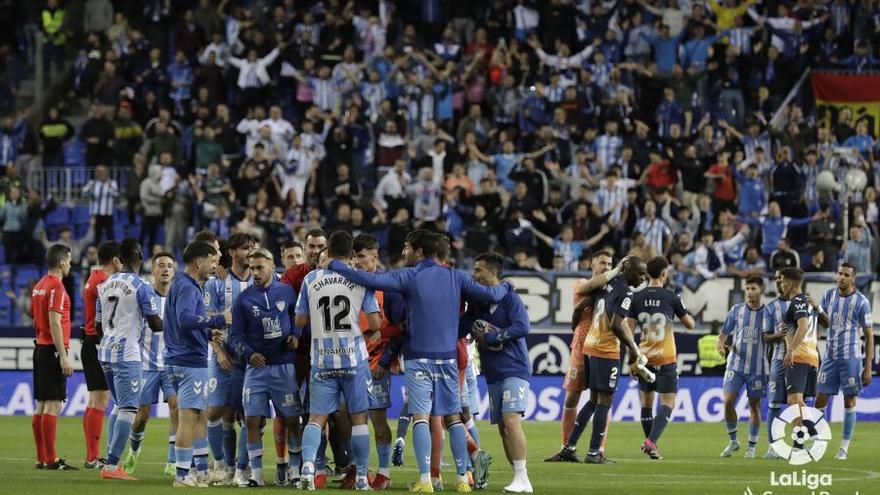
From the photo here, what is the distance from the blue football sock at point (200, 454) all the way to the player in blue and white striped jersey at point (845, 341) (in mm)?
8754

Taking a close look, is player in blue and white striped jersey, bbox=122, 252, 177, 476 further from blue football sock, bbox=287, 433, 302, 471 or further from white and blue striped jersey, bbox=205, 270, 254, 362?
blue football sock, bbox=287, 433, 302, 471

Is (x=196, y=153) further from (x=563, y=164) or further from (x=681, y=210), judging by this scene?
(x=681, y=210)

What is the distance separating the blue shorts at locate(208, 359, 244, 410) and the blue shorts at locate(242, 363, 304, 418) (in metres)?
0.48

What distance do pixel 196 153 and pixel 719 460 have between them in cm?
1596

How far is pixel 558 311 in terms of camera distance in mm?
28547

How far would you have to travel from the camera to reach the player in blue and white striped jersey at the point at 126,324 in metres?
16.5

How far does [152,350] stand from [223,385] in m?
1.30

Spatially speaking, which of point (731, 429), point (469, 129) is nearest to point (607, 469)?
point (731, 429)

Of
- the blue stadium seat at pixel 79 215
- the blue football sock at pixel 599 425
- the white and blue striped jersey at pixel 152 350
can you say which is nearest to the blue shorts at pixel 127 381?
the white and blue striped jersey at pixel 152 350

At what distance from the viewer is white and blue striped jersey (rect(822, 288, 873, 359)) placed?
2056cm

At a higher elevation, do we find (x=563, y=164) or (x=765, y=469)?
(x=563, y=164)

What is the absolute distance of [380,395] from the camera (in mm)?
15258

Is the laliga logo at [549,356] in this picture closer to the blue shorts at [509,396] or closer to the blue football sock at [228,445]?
the blue football sock at [228,445]

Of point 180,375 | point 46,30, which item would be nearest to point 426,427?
point 180,375
